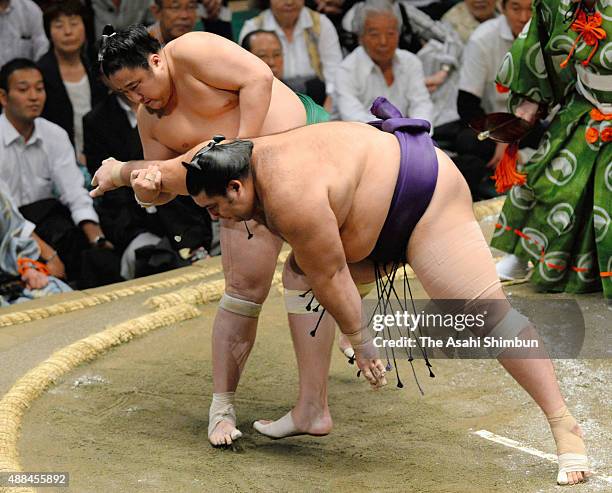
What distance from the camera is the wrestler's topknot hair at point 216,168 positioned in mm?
2203

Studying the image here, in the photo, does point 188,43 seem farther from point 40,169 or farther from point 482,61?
point 482,61

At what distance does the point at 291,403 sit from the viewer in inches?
120

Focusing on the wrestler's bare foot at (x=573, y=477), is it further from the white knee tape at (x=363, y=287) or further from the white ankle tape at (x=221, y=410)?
the white ankle tape at (x=221, y=410)

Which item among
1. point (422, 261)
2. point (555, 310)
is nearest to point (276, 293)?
point (555, 310)

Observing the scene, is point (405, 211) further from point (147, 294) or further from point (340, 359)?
point (147, 294)

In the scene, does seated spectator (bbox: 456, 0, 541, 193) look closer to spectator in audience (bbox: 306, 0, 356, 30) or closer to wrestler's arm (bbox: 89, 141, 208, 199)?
spectator in audience (bbox: 306, 0, 356, 30)

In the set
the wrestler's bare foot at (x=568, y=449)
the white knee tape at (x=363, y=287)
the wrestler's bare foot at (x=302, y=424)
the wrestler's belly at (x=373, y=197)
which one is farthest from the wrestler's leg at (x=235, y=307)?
the wrestler's bare foot at (x=568, y=449)

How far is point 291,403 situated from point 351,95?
6.99 feet

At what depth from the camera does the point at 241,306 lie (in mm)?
2732

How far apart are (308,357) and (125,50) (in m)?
0.87

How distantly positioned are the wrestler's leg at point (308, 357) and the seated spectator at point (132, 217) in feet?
4.91

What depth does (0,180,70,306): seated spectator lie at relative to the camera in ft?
12.9

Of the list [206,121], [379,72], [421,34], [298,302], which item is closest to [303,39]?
[379,72]

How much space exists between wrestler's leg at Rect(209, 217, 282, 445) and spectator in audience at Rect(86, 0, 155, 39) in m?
2.50
